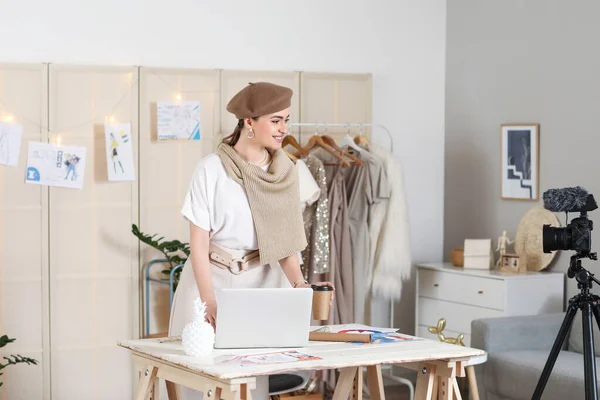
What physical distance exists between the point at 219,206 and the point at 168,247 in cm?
180

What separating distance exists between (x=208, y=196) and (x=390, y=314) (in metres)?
2.75

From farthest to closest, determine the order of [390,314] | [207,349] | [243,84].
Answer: [390,314] → [243,84] → [207,349]

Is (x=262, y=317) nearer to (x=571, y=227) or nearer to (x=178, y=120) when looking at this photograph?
(x=571, y=227)

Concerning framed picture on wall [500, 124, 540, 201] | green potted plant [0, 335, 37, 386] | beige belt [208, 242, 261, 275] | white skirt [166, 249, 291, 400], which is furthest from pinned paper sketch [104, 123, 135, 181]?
framed picture on wall [500, 124, 540, 201]

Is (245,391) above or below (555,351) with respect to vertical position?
above

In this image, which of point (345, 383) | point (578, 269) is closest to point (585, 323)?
point (578, 269)

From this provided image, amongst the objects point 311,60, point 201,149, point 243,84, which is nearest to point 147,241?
point 201,149

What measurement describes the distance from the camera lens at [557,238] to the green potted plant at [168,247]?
80.5 inches

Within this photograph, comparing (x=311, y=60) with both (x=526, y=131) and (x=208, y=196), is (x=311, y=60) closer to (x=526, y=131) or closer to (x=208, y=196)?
(x=526, y=131)

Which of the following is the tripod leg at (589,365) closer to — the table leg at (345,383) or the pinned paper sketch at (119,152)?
the table leg at (345,383)

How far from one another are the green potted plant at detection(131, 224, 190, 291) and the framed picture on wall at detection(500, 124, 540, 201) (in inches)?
74.6

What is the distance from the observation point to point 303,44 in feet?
18.4

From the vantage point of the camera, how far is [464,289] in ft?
16.9

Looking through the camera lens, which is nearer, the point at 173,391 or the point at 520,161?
the point at 173,391
